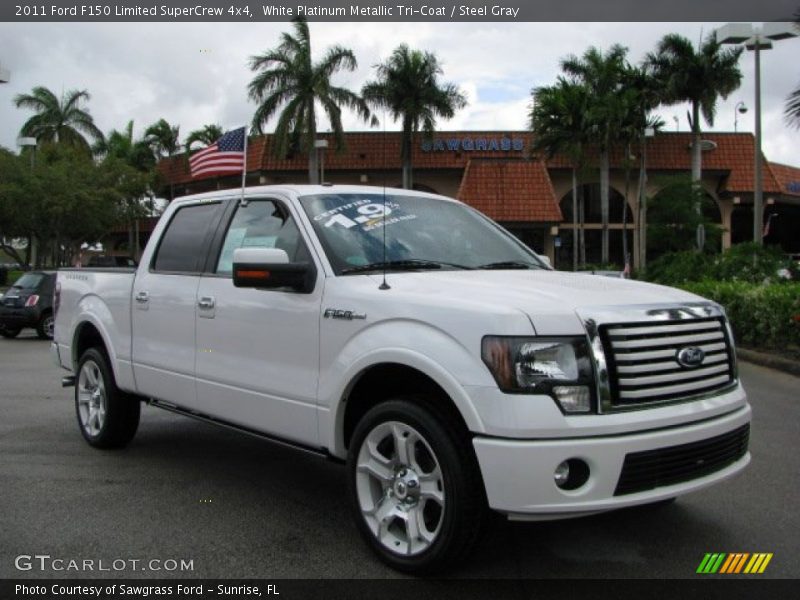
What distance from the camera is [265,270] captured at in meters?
4.06

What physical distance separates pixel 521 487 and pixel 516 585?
0.67m

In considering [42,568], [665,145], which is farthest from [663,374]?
[665,145]

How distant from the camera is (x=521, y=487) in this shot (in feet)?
10.8

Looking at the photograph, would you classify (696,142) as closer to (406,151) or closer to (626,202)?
(626,202)

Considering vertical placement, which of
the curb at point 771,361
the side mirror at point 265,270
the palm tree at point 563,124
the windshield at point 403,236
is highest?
the palm tree at point 563,124

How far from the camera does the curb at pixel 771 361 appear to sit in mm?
10992

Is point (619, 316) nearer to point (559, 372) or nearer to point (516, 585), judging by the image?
point (559, 372)

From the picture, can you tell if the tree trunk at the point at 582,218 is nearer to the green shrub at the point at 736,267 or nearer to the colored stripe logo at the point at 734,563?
the green shrub at the point at 736,267

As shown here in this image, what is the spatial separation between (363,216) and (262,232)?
0.69 meters

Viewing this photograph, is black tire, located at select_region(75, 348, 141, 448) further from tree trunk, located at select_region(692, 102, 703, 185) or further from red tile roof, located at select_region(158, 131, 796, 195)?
tree trunk, located at select_region(692, 102, 703, 185)

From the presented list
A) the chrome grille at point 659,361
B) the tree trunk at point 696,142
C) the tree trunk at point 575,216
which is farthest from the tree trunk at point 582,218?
the chrome grille at point 659,361

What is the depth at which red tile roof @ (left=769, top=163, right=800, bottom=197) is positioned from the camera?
41.7m

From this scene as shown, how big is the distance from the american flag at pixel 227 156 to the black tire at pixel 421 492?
3.05 m

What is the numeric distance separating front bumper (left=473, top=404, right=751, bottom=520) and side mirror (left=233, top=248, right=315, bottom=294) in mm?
1372
